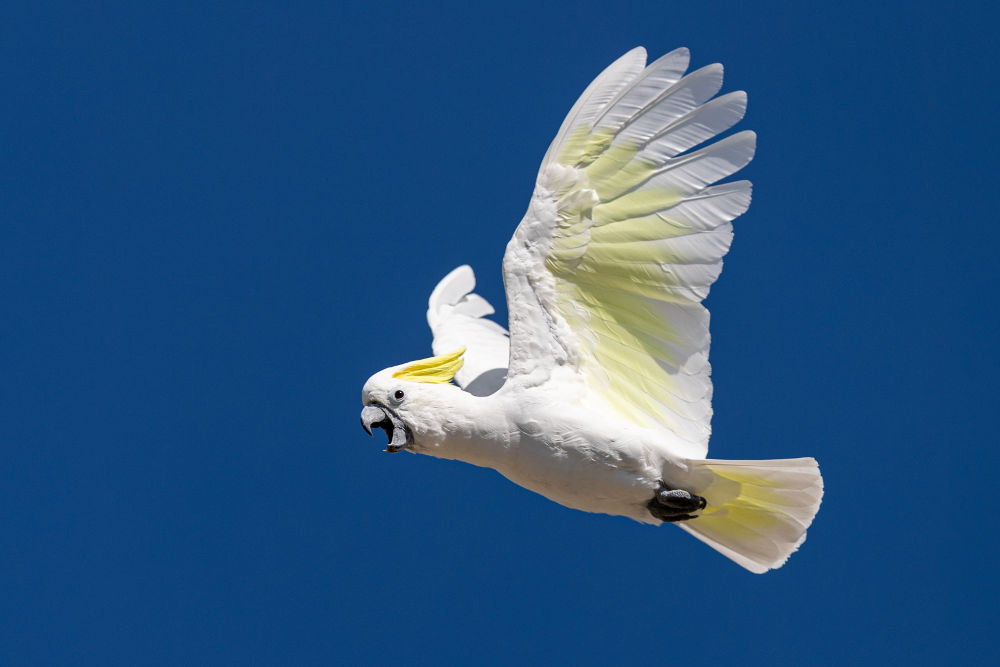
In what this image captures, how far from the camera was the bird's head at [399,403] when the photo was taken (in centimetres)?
720

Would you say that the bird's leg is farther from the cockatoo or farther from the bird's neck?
the bird's neck

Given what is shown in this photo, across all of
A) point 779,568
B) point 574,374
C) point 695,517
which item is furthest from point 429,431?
point 779,568

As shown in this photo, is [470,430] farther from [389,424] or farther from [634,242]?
[634,242]

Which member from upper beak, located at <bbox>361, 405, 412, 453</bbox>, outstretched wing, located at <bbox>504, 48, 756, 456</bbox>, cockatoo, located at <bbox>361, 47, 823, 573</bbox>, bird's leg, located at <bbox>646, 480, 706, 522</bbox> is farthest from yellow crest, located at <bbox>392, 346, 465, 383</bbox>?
bird's leg, located at <bbox>646, 480, 706, 522</bbox>

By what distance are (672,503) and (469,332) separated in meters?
2.07

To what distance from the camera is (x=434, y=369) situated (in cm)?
746

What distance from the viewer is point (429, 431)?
7.19 m

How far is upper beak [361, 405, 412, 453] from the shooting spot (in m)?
7.19

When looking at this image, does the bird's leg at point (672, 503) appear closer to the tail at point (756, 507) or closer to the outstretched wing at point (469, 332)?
the tail at point (756, 507)

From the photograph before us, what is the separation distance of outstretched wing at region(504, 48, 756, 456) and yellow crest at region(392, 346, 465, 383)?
43 centimetres

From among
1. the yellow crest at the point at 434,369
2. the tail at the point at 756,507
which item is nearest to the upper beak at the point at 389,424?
the yellow crest at the point at 434,369

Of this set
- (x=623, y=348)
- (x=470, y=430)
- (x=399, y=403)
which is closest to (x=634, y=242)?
(x=623, y=348)

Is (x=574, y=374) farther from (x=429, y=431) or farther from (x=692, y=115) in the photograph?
(x=692, y=115)

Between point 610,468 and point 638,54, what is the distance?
1.92 m
